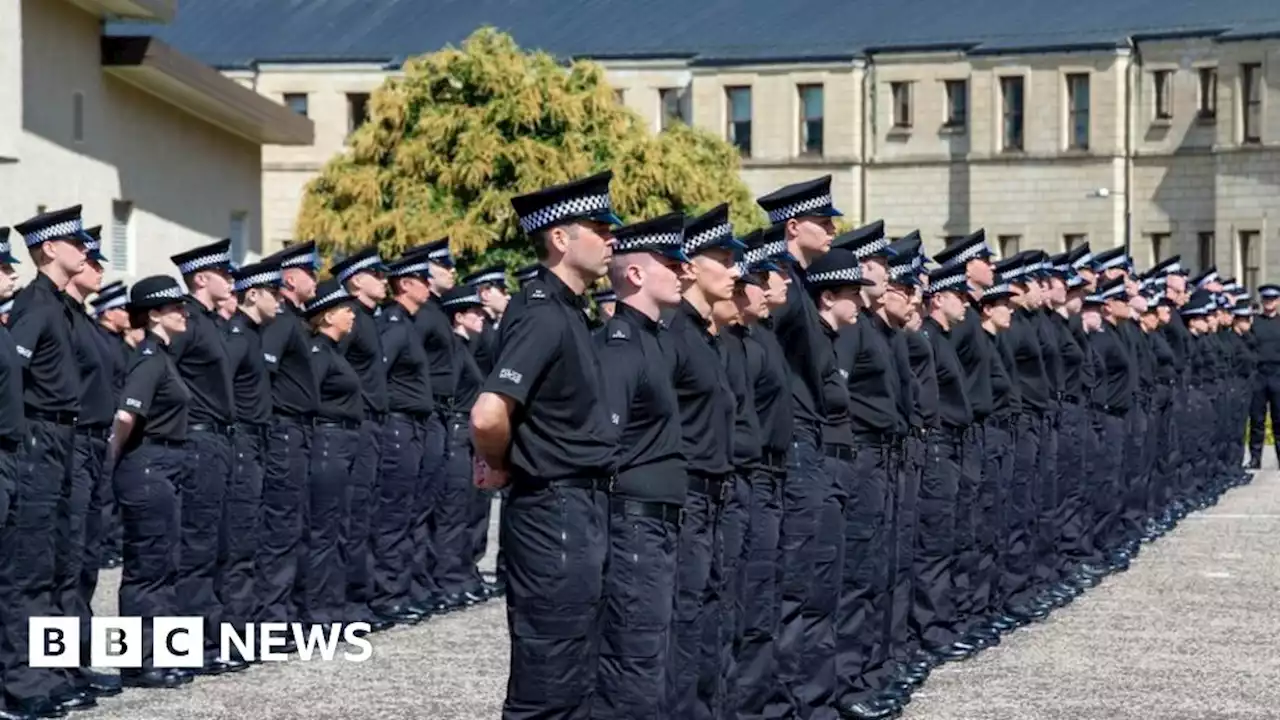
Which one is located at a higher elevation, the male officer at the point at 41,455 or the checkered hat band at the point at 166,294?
the checkered hat band at the point at 166,294

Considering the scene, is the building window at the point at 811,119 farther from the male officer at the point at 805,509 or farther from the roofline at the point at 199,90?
the male officer at the point at 805,509

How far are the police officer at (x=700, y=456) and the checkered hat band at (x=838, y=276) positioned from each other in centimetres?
232

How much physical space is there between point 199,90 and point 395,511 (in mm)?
16967

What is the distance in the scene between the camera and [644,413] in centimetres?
1102

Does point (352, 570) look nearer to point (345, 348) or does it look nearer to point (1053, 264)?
point (345, 348)

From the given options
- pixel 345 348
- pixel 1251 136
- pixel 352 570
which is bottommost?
pixel 352 570

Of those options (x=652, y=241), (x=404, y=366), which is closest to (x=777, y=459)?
(x=652, y=241)

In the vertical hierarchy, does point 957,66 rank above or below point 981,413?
above

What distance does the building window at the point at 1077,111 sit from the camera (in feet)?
258

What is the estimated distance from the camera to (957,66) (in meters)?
79.9

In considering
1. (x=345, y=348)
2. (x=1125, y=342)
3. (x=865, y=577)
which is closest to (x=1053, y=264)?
(x=1125, y=342)

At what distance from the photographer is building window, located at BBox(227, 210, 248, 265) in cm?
4012

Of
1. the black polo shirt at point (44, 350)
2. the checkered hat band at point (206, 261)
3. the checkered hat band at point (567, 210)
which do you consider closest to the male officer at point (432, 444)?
the checkered hat band at point (206, 261)

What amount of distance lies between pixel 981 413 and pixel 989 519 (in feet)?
2.35
